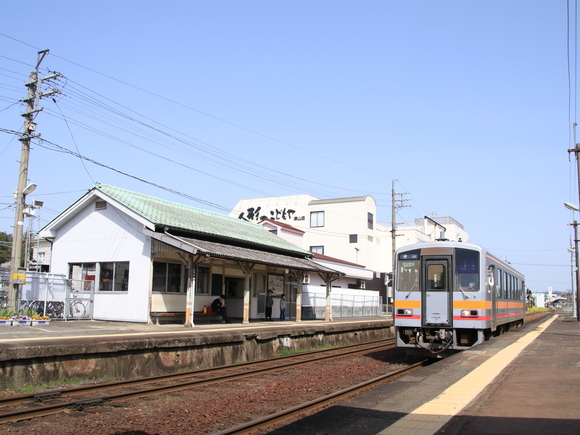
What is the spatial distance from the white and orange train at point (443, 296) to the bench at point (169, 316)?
30.9ft

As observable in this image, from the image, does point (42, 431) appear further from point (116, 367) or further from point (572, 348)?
point (572, 348)

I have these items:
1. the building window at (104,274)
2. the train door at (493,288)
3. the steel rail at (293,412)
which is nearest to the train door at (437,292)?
the train door at (493,288)

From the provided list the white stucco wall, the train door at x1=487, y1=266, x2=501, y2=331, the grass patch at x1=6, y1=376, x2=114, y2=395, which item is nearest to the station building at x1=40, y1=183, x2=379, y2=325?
the white stucco wall

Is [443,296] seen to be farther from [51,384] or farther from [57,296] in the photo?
[57,296]

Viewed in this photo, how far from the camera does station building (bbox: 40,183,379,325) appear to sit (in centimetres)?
1959

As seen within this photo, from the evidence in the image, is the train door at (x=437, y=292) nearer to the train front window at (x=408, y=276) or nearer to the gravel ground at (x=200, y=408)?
the train front window at (x=408, y=276)

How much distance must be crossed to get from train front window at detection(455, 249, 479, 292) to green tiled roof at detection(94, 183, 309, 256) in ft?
35.2

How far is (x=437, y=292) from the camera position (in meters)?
13.2

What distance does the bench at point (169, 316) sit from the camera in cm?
1962

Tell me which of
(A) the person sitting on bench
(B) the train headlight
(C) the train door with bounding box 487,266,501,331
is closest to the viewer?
(B) the train headlight

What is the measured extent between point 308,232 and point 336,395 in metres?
47.0

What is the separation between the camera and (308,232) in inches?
2203

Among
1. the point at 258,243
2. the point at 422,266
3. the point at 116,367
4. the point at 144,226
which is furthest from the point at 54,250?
the point at 422,266

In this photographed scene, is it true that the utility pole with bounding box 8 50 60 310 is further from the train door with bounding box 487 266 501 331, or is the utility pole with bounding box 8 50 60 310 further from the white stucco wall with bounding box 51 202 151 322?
the train door with bounding box 487 266 501 331
